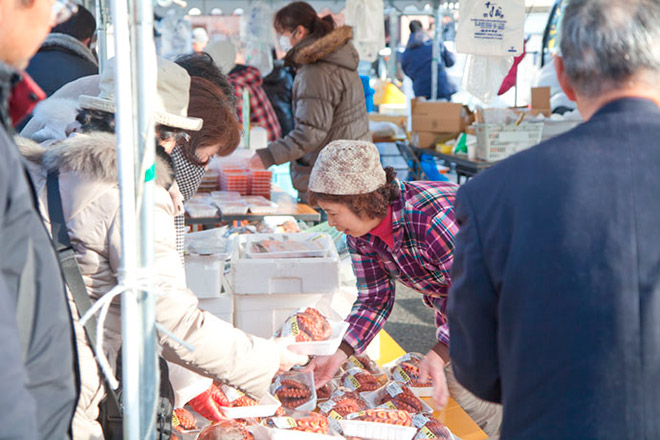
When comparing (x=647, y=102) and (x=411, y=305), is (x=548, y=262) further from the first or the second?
(x=411, y=305)

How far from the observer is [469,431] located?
2.27 metres

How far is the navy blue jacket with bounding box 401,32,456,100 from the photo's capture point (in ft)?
34.4

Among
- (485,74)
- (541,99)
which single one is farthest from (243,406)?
(541,99)

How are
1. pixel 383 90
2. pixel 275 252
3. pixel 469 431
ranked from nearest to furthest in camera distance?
pixel 469 431, pixel 275 252, pixel 383 90

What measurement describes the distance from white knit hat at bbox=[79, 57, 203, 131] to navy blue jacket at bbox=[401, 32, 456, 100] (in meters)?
9.07

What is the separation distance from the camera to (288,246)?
9.46ft

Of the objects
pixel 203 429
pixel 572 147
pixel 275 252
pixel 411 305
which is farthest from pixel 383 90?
pixel 572 147

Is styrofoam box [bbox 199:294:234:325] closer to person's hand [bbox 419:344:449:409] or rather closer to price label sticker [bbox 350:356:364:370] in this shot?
price label sticker [bbox 350:356:364:370]

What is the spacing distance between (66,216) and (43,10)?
0.52 metres

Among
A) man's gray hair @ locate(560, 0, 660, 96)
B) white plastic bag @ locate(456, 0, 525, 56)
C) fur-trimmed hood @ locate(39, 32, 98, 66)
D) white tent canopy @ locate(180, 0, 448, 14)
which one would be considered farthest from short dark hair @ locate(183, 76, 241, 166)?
white tent canopy @ locate(180, 0, 448, 14)

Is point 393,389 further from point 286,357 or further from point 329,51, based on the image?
point 329,51

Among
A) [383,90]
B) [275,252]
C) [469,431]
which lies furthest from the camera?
[383,90]

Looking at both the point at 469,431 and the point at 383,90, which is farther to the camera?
the point at 383,90

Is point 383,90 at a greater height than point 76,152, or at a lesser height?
lesser
